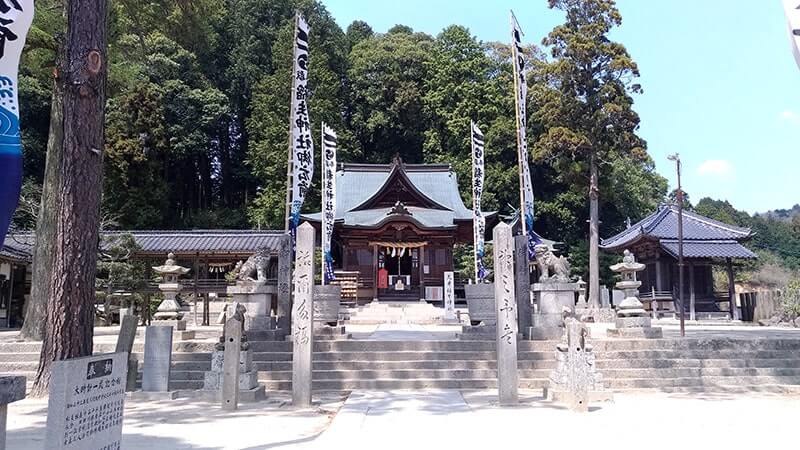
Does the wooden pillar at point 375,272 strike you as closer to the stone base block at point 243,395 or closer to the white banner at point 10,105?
the stone base block at point 243,395

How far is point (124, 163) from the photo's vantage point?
29516mm

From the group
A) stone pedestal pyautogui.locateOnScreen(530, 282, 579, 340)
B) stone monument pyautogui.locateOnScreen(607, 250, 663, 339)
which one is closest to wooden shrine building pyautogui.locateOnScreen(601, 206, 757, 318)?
stone monument pyautogui.locateOnScreen(607, 250, 663, 339)

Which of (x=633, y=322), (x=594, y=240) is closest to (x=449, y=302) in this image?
(x=594, y=240)

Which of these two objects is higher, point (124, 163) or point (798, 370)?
point (124, 163)

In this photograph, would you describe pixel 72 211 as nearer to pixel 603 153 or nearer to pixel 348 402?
pixel 348 402

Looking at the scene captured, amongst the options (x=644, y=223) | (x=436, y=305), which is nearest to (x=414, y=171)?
(x=436, y=305)

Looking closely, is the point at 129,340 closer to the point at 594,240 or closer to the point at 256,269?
the point at 256,269

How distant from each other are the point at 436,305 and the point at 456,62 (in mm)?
22743

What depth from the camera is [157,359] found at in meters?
7.97

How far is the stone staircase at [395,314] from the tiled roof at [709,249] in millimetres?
10997

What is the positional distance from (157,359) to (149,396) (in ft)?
1.76

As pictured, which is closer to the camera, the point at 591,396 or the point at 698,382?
the point at 591,396

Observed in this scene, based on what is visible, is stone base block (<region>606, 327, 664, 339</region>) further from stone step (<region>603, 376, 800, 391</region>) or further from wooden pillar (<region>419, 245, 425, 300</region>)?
wooden pillar (<region>419, 245, 425, 300</region>)

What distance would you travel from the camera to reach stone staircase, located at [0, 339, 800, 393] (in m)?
8.95
